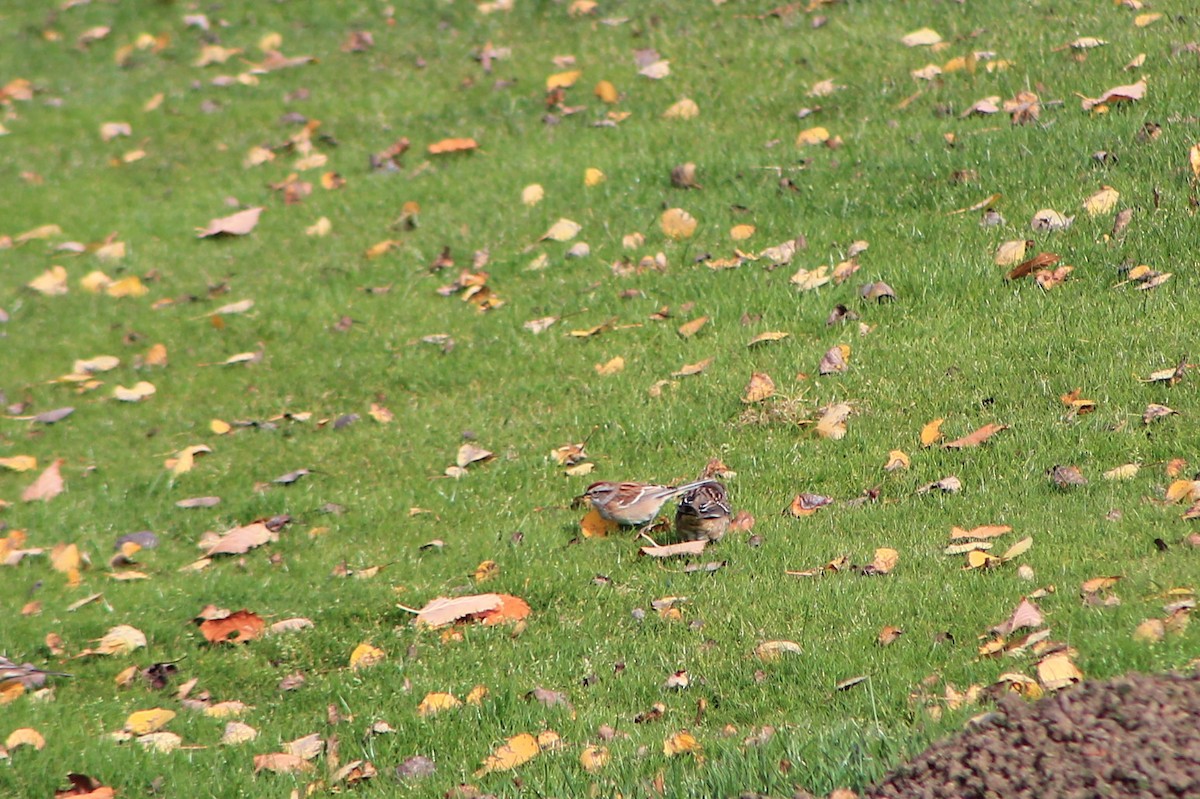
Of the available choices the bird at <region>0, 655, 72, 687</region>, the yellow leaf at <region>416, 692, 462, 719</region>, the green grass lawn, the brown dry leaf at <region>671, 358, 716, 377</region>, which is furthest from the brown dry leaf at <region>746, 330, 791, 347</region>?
the bird at <region>0, 655, 72, 687</region>

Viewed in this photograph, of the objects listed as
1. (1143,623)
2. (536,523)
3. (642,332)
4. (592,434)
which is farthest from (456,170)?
(1143,623)

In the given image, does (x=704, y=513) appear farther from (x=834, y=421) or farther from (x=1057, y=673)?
(x=1057, y=673)

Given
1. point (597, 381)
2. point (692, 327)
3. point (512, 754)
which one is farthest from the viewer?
point (692, 327)

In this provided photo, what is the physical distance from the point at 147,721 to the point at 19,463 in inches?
151

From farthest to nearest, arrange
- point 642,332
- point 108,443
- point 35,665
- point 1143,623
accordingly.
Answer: point 108,443 → point 642,332 → point 35,665 → point 1143,623

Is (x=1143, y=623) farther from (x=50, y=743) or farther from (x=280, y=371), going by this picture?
(x=280, y=371)

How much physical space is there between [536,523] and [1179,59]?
5.93m

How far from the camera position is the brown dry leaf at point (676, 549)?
6426 mm

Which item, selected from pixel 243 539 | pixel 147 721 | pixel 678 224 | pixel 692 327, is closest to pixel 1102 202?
pixel 692 327

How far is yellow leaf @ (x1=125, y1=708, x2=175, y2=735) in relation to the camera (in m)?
6.02

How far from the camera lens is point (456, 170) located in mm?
11750

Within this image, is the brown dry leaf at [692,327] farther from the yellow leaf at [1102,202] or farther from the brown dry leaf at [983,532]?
the brown dry leaf at [983,532]

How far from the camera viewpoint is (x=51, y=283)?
11711 millimetres

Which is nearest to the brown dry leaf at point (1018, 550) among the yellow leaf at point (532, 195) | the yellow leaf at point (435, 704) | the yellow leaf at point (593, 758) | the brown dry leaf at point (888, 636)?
the brown dry leaf at point (888, 636)
